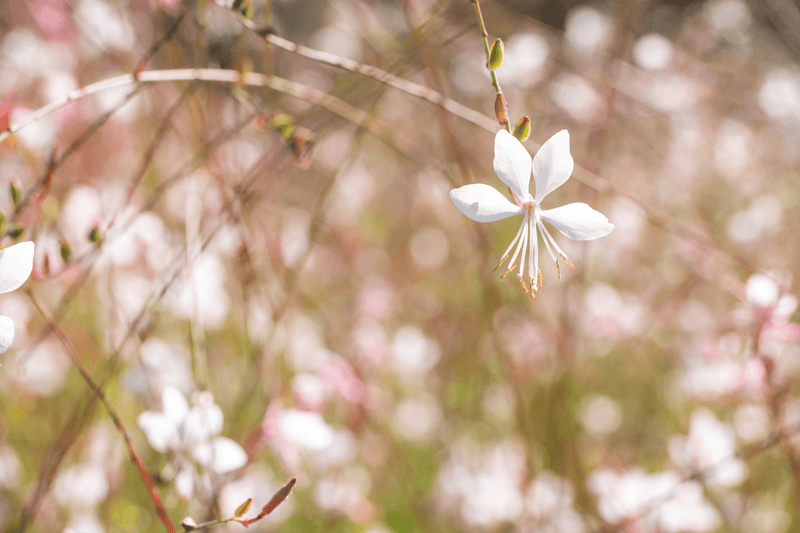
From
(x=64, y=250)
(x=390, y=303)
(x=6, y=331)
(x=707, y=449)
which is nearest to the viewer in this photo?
(x=6, y=331)

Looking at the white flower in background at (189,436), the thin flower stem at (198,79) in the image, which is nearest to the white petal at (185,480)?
the white flower in background at (189,436)

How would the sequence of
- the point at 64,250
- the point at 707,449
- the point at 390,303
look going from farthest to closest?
the point at 390,303, the point at 707,449, the point at 64,250

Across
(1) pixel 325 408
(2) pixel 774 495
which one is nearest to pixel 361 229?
(1) pixel 325 408

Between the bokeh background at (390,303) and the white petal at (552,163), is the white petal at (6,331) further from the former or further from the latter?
the white petal at (552,163)

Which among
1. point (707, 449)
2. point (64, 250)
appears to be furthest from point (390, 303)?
point (64, 250)

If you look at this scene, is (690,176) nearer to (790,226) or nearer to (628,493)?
(790,226)

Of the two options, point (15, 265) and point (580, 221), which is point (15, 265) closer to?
point (15, 265)
